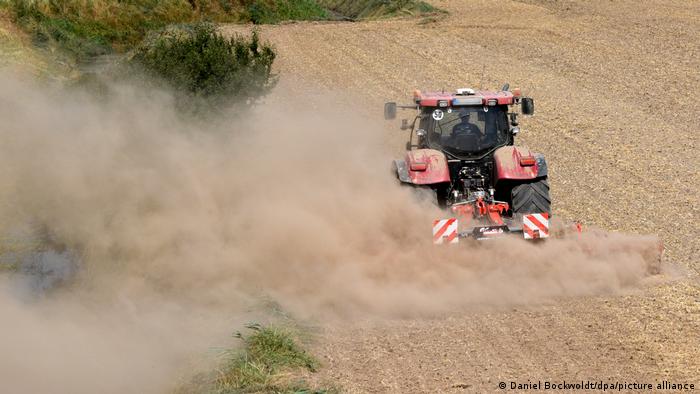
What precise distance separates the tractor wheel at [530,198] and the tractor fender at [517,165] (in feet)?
0.48

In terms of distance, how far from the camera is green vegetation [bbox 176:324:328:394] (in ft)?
31.2

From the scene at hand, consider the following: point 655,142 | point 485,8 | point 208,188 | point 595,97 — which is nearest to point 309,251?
point 208,188

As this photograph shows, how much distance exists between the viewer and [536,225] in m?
12.4

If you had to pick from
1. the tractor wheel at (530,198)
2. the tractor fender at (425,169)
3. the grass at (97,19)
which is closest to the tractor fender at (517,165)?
the tractor wheel at (530,198)

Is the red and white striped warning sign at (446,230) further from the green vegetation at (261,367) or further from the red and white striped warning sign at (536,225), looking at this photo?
the green vegetation at (261,367)

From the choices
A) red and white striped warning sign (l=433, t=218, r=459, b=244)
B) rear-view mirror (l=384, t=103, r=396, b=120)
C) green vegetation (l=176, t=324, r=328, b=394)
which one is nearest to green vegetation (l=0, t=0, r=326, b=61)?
rear-view mirror (l=384, t=103, r=396, b=120)

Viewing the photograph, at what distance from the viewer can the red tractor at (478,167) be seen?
12938 mm

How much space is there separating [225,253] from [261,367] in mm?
4015

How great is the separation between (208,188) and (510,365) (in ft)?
20.4

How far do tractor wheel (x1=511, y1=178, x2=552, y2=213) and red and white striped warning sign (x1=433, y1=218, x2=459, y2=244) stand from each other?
1069 millimetres

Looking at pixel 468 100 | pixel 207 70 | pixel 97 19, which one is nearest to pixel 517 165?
pixel 468 100

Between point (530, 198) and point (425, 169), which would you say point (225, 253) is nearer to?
point (425, 169)

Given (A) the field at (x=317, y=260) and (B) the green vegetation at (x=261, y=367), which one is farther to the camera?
(A) the field at (x=317, y=260)

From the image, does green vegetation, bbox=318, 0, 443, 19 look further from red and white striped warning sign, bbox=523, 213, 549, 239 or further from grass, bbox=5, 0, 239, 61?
red and white striped warning sign, bbox=523, 213, 549, 239
